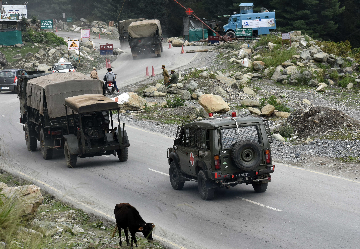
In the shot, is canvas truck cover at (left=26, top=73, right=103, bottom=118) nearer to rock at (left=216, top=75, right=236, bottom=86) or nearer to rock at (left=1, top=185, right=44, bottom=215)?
rock at (left=1, top=185, right=44, bottom=215)

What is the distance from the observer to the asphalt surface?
388 inches

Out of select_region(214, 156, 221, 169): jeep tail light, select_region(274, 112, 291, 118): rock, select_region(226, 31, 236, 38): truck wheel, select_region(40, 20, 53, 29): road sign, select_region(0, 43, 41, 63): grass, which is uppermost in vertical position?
select_region(40, 20, 53, 29): road sign

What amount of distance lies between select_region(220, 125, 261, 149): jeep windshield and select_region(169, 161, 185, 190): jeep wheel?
7.42ft

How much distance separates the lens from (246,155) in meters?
11.8

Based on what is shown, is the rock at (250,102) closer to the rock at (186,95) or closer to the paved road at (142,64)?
the rock at (186,95)

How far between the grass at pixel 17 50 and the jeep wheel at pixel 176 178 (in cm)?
3869

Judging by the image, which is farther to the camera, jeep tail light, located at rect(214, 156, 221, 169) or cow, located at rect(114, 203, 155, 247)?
jeep tail light, located at rect(214, 156, 221, 169)

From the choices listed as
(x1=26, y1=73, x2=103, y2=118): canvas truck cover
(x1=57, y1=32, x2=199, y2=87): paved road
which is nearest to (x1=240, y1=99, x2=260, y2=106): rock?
(x1=26, y1=73, x2=103, y2=118): canvas truck cover

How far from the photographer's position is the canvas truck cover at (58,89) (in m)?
17.9

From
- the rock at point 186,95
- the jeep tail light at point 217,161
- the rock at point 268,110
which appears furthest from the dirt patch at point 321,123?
the rock at point 186,95

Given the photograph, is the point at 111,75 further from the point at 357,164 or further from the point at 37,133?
the point at 357,164

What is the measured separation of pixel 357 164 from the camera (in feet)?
53.0

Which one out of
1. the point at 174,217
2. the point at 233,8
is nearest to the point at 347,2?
the point at 233,8

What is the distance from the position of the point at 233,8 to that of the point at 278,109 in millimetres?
48223
